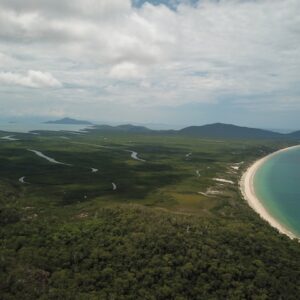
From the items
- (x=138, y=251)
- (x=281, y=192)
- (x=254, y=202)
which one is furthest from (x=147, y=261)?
(x=281, y=192)

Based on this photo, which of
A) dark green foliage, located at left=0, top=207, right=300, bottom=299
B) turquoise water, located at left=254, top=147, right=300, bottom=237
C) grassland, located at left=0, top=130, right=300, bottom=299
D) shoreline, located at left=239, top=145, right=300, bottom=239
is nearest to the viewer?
dark green foliage, located at left=0, top=207, right=300, bottom=299

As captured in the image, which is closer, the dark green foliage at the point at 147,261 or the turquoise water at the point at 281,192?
the dark green foliage at the point at 147,261

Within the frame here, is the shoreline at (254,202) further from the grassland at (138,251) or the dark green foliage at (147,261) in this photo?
the dark green foliage at (147,261)

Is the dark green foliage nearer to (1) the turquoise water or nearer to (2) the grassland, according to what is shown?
(2) the grassland

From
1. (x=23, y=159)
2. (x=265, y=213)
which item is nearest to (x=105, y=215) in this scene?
(x=265, y=213)

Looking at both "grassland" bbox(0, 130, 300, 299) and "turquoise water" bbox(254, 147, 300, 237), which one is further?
"turquoise water" bbox(254, 147, 300, 237)

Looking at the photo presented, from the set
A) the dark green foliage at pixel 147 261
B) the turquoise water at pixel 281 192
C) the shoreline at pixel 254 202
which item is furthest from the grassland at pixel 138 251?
the turquoise water at pixel 281 192

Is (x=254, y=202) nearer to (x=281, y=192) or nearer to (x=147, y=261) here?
(x=281, y=192)

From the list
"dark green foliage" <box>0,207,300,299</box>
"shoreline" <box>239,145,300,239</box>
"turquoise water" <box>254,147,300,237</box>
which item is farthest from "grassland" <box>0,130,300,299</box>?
"turquoise water" <box>254,147,300,237</box>
